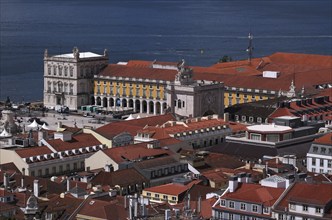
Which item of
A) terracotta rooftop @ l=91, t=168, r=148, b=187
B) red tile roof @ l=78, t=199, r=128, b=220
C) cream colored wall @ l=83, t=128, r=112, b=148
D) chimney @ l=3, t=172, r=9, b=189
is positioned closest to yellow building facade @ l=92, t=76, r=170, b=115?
cream colored wall @ l=83, t=128, r=112, b=148

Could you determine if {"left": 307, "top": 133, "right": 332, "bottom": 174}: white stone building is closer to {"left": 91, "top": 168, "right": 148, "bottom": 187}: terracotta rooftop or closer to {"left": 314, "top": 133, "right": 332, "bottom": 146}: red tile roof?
{"left": 314, "top": 133, "right": 332, "bottom": 146}: red tile roof

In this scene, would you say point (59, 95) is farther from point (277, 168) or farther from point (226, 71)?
point (277, 168)

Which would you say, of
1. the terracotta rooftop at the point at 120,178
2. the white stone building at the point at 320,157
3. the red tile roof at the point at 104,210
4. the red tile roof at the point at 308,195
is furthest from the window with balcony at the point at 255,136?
the red tile roof at the point at 308,195

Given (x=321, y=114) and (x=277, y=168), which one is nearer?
(x=277, y=168)

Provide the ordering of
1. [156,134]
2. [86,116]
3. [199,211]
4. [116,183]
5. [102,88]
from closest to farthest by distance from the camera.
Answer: [199,211]
[116,183]
[156,134]
[86,116]
[102,88]

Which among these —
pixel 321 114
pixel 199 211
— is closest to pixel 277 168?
pixel 199 211
